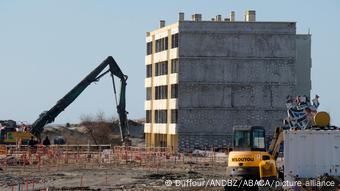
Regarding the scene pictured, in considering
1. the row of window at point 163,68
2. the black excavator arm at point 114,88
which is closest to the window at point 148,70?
the row of window at point 163,68

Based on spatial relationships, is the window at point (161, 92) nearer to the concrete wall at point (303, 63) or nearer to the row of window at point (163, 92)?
the row of window at point (163, 92)

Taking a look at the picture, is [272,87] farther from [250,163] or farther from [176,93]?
[250,163]

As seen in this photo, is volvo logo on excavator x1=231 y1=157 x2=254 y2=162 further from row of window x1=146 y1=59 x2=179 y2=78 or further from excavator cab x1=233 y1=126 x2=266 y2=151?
row of window x1=146 y1=59 x2=179 y2=78

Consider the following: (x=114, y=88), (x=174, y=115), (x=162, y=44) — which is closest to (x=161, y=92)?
(x=162, y=44)

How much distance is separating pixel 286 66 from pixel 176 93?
38.0ft

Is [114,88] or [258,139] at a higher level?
[114,88]

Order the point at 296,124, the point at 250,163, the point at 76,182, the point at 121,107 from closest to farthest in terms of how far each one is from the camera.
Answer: the point at 250,163 → the point at 296,124 → the point at 76,182 → the point at 121,107

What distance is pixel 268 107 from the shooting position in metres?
80.6

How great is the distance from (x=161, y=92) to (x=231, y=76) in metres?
10.0

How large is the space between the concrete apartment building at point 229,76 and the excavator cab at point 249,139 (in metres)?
50.2

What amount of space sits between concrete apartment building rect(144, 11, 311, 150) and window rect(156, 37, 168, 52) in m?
4.56

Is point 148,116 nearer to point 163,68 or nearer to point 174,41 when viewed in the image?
point 163,68

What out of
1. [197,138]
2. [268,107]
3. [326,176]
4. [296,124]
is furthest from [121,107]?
[326,176]

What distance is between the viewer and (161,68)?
8769cm
